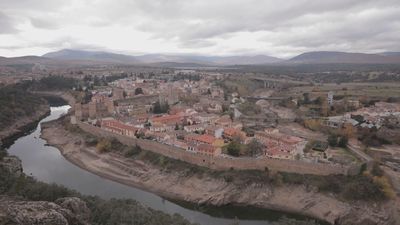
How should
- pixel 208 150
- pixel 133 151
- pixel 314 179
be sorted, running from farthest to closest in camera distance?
pixel 133 151 < pixel 208 150 < pixel 314 179

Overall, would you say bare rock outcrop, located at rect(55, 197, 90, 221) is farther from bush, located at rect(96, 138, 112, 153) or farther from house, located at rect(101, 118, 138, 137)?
house, located at rect(101, 118, 138, 137)

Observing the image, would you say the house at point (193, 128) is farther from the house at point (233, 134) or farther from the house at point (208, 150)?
the house at point (208, 150)

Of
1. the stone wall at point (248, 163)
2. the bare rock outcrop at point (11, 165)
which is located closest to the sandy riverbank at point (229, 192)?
the stone wall at point (248, 163)

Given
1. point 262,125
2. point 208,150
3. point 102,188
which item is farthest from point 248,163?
point 262,125

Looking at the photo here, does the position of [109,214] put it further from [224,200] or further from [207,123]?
[207,123]

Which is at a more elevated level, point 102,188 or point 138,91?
point 138,91

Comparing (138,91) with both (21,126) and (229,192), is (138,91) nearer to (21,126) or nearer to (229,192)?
(21,126)
